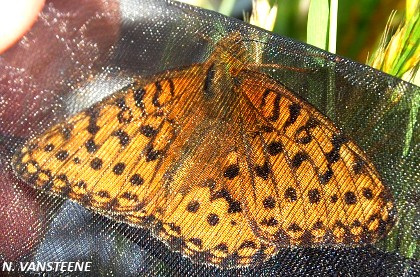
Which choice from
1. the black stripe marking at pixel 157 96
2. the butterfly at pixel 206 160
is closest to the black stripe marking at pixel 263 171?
the butterfly at pixel 206 160

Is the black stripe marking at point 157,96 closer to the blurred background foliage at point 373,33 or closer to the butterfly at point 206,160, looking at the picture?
the butterfly at point 206,160

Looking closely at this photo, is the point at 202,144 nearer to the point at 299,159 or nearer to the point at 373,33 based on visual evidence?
the point at 299,159

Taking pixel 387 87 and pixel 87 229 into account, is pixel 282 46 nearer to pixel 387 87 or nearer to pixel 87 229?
pixel 387 87

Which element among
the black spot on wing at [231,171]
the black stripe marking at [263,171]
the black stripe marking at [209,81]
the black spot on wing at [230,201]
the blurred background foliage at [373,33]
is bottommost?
the black spot on wing at [230,201]

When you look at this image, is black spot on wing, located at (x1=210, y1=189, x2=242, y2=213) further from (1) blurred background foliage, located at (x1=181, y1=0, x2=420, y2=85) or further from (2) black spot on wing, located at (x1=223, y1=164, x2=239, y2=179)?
(1) blurred background foliage, located at (x1=181, y1=0, x2=420, y2=85)

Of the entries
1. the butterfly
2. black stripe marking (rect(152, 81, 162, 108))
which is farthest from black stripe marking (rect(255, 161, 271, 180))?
black stripe marking (rect(152, 81, 162, 108))

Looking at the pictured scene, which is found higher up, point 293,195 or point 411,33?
point 411,33

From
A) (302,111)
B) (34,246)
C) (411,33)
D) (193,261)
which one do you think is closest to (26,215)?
(34,246)
